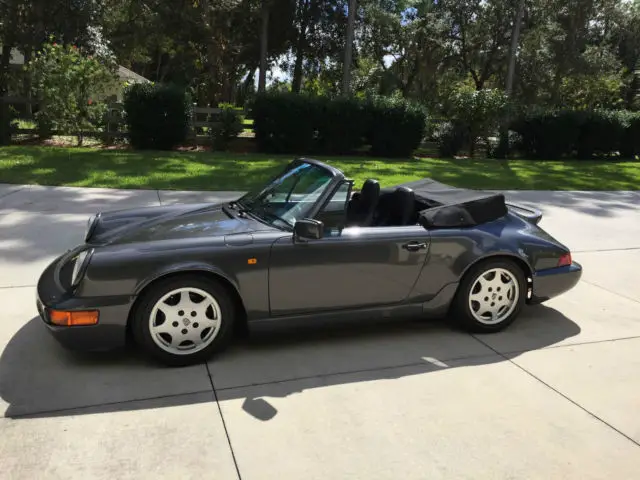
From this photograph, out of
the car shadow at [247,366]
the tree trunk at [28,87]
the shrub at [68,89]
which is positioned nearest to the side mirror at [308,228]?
the car shadow at [247,366]

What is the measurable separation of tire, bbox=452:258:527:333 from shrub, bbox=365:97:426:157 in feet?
42.7

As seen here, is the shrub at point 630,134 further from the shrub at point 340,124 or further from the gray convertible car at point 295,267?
the gray convertible car at point 295,267

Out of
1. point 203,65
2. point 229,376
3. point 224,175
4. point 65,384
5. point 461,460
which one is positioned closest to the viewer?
point 461,460

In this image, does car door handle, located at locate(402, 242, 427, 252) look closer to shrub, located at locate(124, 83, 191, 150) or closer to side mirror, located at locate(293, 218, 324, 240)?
side mirror, located at locate(293, 218, 324, 240)

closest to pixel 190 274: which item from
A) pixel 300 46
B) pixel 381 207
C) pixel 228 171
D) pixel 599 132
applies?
pixel 381 207

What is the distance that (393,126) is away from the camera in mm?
17016

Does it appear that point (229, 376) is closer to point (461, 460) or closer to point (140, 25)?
point (461, 460)

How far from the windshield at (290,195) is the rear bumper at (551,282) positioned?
5.94 ft

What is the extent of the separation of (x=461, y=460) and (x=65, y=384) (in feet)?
7.19

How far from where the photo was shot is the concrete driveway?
8.98 ft

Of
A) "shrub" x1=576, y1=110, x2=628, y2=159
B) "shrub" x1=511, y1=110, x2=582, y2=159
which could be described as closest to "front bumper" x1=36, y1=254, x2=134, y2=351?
"shrub" x1=511, y1=110, x2=582, y2=159

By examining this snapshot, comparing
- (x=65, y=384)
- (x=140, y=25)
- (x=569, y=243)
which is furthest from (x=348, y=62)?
(x=65, y=384)

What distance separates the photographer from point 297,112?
16078 millimetres

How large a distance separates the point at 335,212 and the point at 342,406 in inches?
53.6
